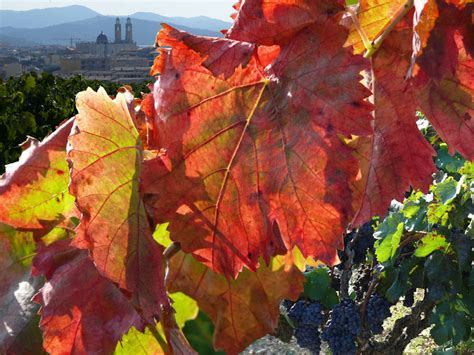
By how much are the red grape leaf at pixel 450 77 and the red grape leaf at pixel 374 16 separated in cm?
4

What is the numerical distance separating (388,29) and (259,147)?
75mm

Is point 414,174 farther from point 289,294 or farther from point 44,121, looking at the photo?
point 44,121

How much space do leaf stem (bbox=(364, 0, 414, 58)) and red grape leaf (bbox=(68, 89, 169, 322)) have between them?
10 cm

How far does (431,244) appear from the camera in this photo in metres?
2.18

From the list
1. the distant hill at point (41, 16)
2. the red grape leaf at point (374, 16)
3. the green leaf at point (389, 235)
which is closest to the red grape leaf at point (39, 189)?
the red grape leaf at point (374, 16)

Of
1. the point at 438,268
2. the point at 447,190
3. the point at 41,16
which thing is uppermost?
the point at 447,190

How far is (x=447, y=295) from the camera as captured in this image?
221 cm

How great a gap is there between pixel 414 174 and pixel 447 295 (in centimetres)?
203

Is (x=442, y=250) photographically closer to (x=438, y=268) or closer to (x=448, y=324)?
(x=438, y=268)

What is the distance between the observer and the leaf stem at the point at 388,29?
0.28 meters

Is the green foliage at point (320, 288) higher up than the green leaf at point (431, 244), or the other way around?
the green leaf at point (431, 244)

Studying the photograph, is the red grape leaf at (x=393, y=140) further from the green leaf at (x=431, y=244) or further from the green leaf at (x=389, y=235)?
the green leaf at (x=431, y=244)

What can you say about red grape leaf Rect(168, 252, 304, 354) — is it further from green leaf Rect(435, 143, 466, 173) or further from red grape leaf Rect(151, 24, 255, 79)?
green leaf Rect(435, 143, 466, 173)

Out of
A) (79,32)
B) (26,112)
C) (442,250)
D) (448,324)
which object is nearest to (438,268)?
(442,250)
